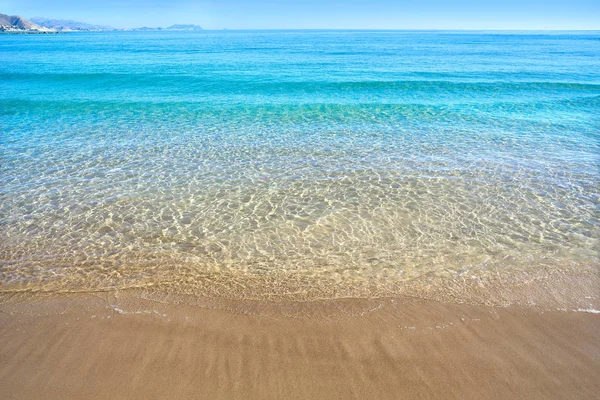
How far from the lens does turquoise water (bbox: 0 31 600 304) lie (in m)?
6.29

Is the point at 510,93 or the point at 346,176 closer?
the point at 346,176

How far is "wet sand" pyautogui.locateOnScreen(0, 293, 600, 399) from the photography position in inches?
162

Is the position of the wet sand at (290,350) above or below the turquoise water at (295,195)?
below

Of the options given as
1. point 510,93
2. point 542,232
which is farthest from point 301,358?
point 510,93

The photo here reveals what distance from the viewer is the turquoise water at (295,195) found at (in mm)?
6289

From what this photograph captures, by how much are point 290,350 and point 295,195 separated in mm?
4974

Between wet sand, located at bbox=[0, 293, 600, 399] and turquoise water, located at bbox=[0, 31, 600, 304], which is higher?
turquoise water, located at bbox=[0, 31, 600, 304]

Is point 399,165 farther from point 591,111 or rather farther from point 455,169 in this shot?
point 591,111

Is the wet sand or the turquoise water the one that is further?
the turquoise water

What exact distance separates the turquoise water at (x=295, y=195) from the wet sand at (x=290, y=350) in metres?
0.54

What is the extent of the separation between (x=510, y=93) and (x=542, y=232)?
1956 centimetres

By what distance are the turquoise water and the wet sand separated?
1.77ft

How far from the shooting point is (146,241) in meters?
7.14

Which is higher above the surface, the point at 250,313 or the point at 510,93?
the point at 510,93
